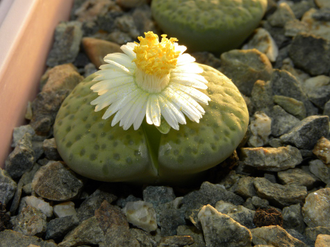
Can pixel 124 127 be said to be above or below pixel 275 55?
above

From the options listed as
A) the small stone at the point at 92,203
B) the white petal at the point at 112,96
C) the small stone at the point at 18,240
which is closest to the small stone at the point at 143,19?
the white petal at the point at 112,96

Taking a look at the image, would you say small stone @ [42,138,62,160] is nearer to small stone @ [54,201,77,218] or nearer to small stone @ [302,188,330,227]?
small stone @ [54,201,77,218]

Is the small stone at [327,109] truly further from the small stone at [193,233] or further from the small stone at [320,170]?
the small stone at [193,233]

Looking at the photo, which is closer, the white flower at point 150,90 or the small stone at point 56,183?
the white flower at point 150,90

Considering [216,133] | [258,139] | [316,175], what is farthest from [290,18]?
[216,133]

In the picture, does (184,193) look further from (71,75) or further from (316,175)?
(71,75)

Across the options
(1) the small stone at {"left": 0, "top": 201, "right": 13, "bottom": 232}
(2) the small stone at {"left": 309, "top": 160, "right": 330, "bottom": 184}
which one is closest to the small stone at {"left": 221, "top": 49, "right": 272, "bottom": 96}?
→ (2) the small stone at {"left": 309, "top": 160, "right": 330, "bottom": 184}

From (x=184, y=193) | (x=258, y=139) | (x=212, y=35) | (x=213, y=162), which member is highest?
(x=212, y=35)

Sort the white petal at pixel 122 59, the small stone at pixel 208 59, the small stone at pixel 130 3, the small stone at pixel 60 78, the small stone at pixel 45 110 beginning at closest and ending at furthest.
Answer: the white petal at pixel 122 59
the small stone at pixel 45 110
the small stone at pixel 60 78
the small stone at pixel 208 59
the small stone at pixel 130 3
